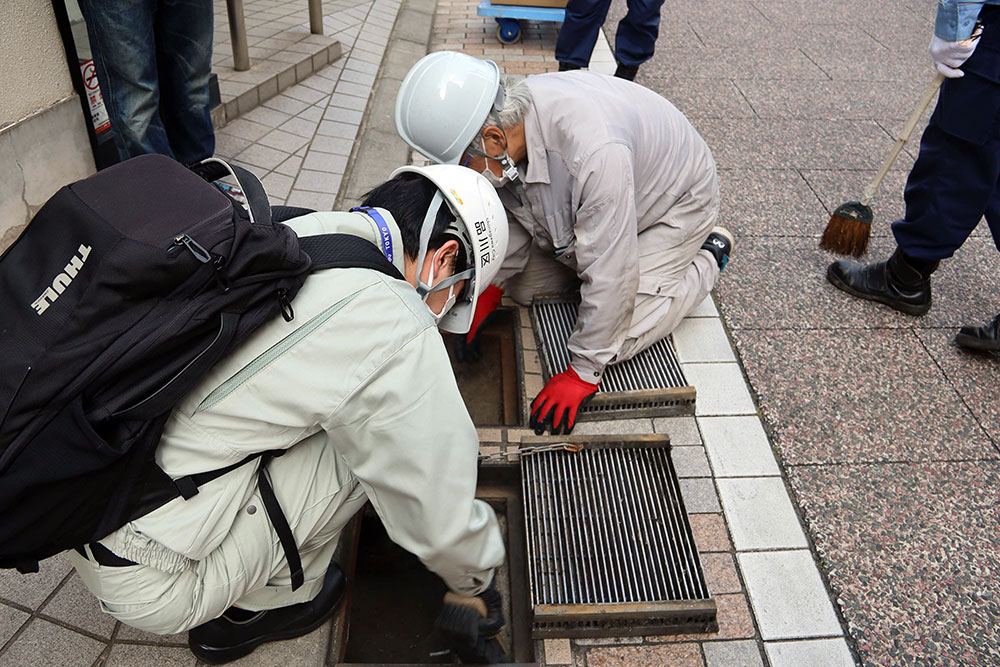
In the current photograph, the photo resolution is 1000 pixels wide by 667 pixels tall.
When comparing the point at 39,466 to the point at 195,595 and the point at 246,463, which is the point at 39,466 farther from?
the point at 195,595

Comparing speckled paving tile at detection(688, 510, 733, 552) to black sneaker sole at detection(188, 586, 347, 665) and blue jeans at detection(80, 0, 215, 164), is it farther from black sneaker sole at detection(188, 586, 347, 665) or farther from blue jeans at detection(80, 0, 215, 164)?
blue jeans at detection(80, 0, 215, 164)

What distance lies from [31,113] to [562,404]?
2.61m

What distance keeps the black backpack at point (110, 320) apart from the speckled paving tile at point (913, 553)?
1952 millimetres

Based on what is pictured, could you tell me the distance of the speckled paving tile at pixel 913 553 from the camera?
2.09m

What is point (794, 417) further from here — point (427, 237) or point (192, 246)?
point (192, 246)

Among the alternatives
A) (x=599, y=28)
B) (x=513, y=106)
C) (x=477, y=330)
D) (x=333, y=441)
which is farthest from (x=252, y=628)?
(x=599, y=28)

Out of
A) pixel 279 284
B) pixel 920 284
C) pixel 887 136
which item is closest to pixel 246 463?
pixel 279 284

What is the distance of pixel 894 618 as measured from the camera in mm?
2139

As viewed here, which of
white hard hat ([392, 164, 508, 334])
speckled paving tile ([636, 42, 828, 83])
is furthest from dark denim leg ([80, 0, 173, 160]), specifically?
speckled paving tile ([636, 42, 828, 83])

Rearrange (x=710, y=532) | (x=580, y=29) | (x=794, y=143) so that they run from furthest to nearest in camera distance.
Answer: (x=580, y=29) → (x=794, y=143) → (x=710, y=532)

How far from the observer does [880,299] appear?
11.1ft

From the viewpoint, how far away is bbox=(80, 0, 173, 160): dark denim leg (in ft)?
9.41

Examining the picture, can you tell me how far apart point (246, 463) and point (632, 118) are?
186 cm

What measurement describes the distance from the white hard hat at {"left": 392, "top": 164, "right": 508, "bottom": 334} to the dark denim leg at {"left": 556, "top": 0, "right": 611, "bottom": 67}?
3505 mm
